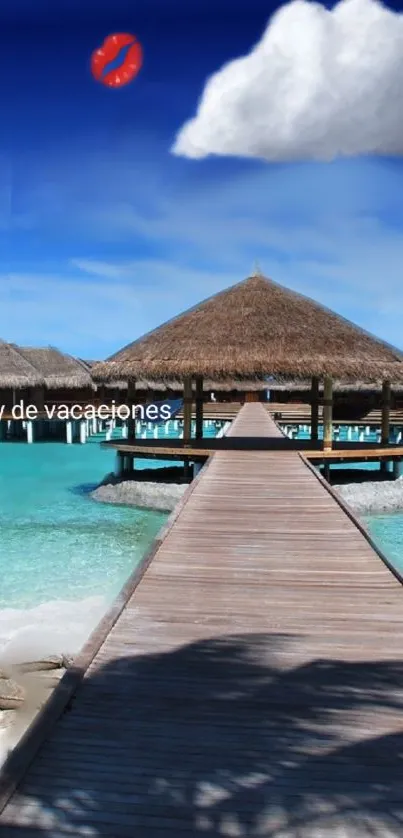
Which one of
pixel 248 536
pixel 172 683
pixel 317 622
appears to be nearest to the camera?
pixel 172 683

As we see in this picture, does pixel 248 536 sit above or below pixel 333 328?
below

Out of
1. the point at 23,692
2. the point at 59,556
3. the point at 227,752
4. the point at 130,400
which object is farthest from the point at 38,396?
the point at 227,752

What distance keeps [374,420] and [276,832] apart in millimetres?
22373

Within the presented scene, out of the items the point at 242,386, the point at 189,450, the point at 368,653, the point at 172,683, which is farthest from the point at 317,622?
the point at 242,386

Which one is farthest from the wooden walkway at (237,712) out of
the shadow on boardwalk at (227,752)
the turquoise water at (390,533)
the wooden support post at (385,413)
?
the wooden support post at (385,413)

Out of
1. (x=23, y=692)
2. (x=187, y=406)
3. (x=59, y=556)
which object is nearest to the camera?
(x=23, y=692)

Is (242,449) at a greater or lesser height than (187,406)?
lesser

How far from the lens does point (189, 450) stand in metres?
11.9

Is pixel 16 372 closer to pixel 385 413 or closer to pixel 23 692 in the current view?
pixel 385 413

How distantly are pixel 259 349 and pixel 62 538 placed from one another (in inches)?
176

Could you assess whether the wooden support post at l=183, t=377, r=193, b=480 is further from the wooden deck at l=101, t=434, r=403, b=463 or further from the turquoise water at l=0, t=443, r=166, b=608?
the turquoise water at l=0, t=443, r=166, b=608

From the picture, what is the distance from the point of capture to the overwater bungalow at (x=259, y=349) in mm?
11586

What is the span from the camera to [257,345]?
11.9 metres

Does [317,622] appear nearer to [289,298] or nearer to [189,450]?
[189,450]
